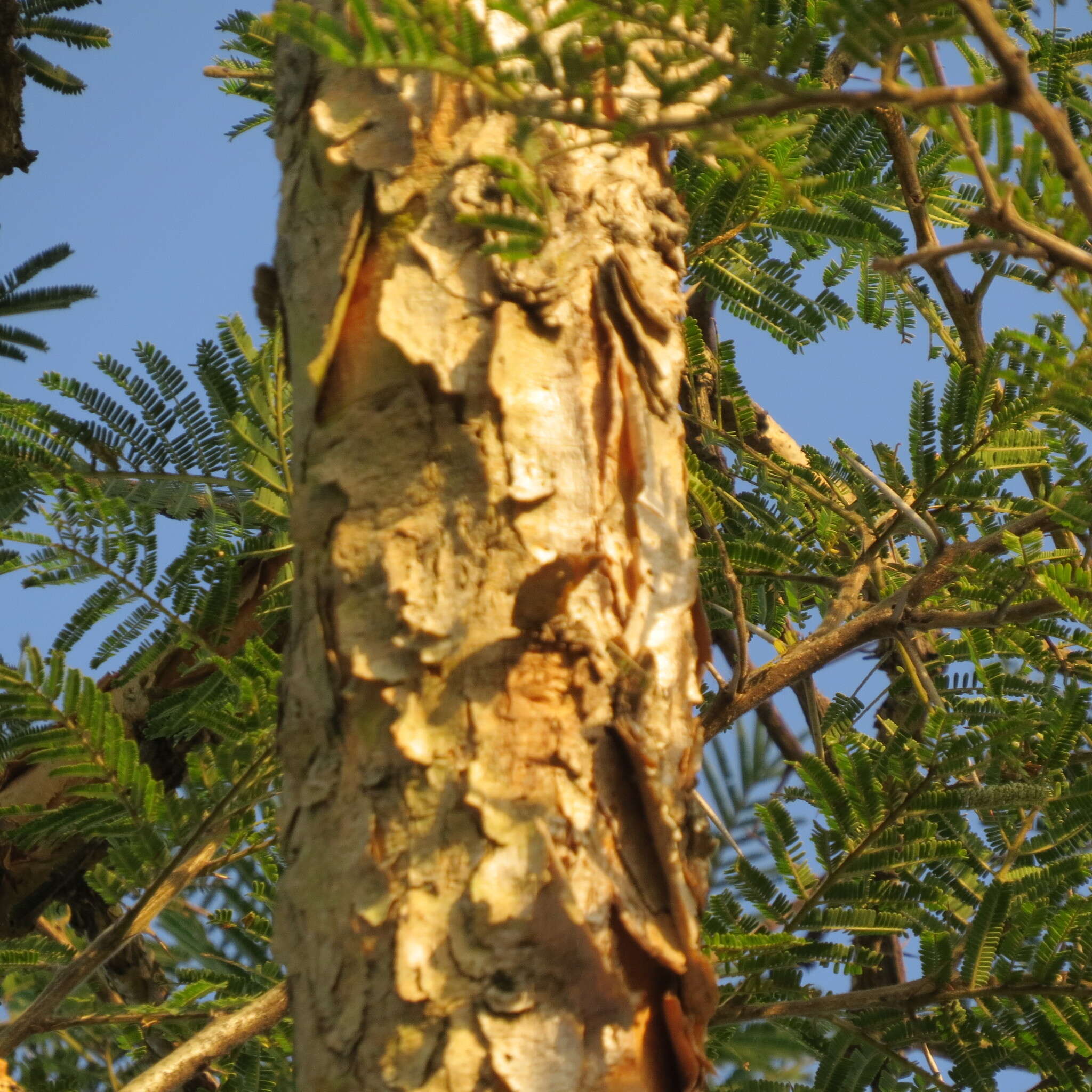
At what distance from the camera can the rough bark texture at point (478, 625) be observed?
1013mm

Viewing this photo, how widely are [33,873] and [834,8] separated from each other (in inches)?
108

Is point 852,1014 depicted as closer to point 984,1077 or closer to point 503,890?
point 984,1077

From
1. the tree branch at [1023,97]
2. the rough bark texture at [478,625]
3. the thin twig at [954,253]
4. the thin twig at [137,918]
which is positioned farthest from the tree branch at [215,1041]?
the tree branch at [1023,97]

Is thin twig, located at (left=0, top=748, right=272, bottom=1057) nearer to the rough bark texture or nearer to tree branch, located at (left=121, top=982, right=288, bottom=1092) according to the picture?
tree branch, located at (left=121, top=982, right=288, bottom=1092)

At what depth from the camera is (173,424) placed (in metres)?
2.36

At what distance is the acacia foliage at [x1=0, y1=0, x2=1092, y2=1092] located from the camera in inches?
41.7

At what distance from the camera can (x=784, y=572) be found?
6.79 feet

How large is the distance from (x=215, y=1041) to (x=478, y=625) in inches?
33.8

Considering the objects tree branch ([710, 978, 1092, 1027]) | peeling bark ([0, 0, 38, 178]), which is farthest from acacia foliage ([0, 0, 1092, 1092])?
peeling bark ([0, 0, 38, 178])

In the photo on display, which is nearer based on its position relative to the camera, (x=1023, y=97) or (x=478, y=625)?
(x=1023, y=97)

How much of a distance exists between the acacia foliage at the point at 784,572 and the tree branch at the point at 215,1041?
0.22 metres

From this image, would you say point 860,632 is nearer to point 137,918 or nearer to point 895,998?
point 895,998

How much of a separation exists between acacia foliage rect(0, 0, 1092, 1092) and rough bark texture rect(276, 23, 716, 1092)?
0.11 metres

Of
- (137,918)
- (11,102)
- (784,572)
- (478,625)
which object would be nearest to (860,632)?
(784,572)
